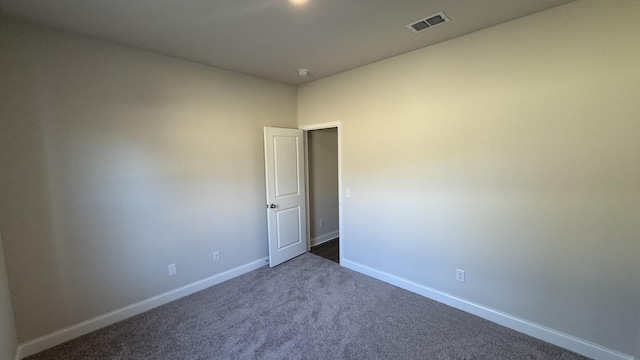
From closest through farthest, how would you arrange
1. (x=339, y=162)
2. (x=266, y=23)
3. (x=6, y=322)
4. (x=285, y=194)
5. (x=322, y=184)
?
(x=6, y=322) → (x=266, y=23) → (x=339, y=162) → (x=285, y=194) → (x=322, y=184)

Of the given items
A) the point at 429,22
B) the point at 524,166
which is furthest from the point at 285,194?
the point at 524,166

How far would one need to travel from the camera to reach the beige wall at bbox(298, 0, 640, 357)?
179 centimetres

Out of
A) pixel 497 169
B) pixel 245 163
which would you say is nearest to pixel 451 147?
pixel 497 169

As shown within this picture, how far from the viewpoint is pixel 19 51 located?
1956 mm

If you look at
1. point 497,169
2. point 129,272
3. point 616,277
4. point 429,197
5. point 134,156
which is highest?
point 134,156

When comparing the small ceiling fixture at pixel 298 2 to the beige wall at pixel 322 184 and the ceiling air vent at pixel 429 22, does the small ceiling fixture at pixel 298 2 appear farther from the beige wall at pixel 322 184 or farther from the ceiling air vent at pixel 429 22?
the beige wall at pixel 322 184

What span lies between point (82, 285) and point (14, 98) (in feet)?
5.30

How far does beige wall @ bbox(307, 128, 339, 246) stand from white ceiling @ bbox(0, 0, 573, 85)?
1.88 m

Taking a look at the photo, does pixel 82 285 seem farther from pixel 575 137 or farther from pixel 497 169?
pixel 575 137

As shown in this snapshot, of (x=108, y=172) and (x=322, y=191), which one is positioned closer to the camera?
(x=108, y=172)

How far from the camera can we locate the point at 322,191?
15.2ft

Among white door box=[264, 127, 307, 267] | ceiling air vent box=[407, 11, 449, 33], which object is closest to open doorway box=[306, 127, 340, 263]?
white door box=[264, 127, 307, 267]

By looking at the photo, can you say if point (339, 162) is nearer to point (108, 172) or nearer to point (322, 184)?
point (322, 184)

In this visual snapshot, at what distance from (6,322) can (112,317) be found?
75cm
